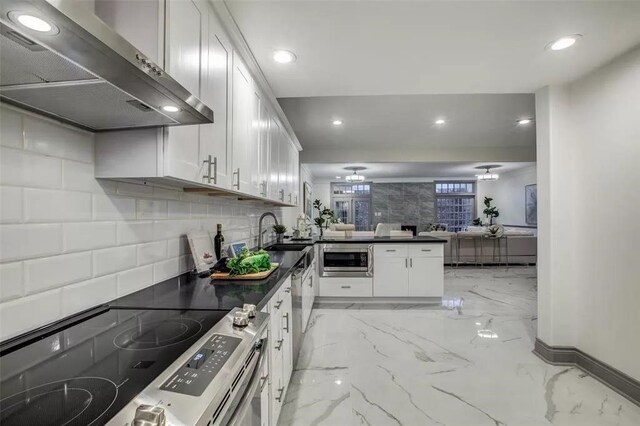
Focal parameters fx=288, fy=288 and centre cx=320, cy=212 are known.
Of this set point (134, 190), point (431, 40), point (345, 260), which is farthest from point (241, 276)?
point (345, 260)

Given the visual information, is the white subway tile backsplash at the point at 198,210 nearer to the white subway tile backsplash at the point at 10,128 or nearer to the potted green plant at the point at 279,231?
the white subway tile backsplash at the point at 10,128

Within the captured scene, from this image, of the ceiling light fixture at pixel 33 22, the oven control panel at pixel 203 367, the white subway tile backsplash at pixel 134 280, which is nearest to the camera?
the ceiling light fixture at pixel 33 22

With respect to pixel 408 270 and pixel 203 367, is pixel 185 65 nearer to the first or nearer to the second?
pixel 203 367

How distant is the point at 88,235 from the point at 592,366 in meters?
3.43

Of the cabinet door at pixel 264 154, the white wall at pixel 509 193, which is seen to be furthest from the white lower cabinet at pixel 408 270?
the white wall at pixel 509 193

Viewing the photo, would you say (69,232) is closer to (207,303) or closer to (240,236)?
(207,303)

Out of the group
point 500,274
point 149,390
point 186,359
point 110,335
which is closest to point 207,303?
point 110,335

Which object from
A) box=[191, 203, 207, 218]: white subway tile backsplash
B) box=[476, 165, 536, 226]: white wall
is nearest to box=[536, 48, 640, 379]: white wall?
box=[191, 203, 207, 218]: white subway tile backsplash

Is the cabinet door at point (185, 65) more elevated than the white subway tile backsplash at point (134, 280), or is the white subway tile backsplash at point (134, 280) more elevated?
the cabinet door at point (185, 65)

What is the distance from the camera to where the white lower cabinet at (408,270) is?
3926mm

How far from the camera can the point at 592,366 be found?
226cm

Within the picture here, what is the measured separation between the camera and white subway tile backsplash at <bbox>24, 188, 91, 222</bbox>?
0.93m

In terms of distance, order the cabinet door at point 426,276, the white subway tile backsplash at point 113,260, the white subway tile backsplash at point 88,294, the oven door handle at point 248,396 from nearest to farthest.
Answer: the oven door handle at point 248,396
the white subway tile backsplash at point 88,294
the white subway tile backsplash at point 113,260
the cabinet door at point 426,276

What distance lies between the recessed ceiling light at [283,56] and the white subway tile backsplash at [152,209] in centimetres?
126
